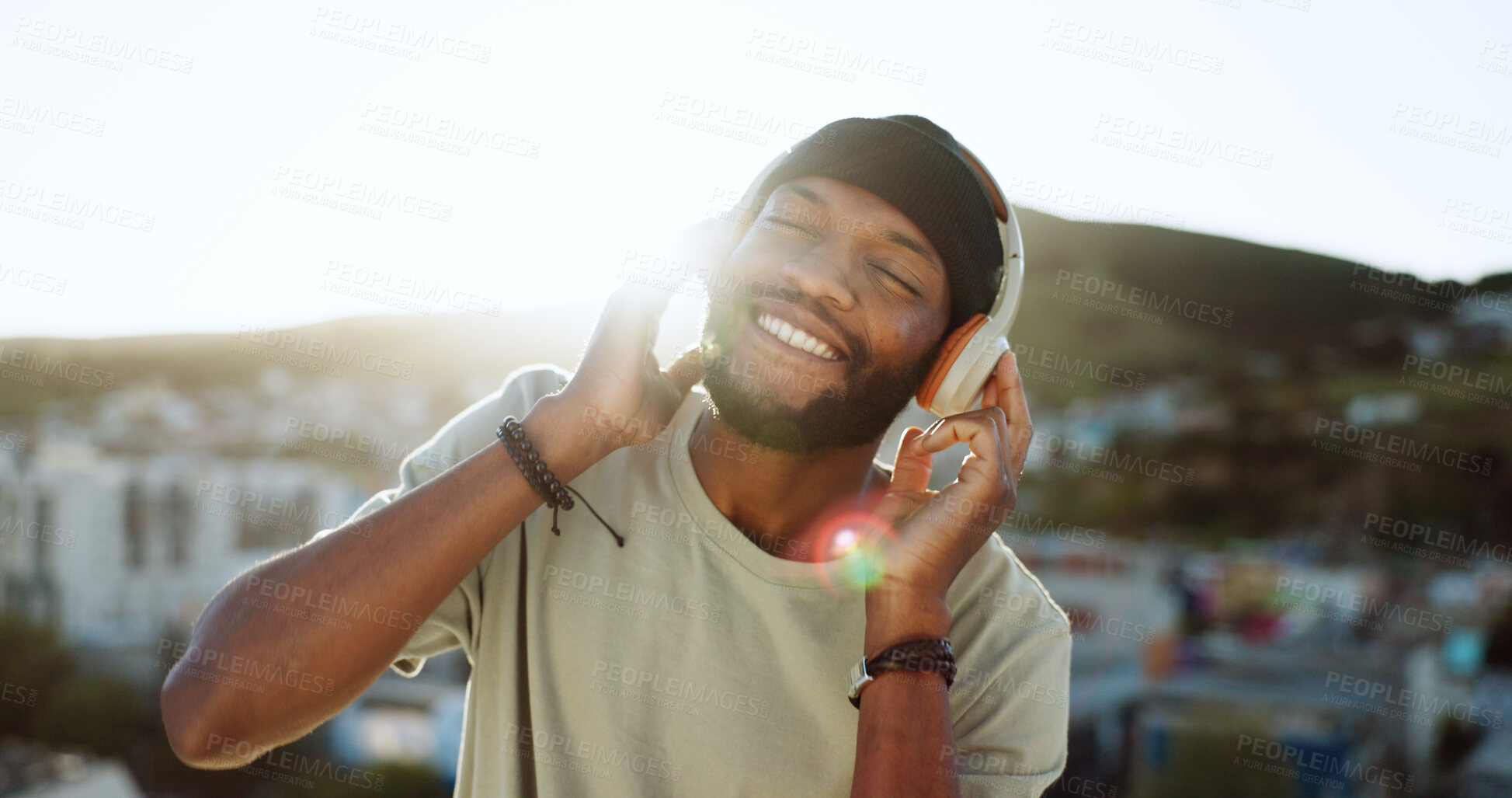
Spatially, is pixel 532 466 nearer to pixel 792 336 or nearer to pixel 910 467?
pixel 792 336

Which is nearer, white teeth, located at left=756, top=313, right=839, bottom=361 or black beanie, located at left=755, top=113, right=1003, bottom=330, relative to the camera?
white teeth, located at left=756, top=313, right=839, bottom=361

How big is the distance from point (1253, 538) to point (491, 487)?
1150 inches

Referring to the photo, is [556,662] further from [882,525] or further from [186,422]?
[186,422]

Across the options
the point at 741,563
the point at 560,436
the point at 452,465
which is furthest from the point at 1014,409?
the point at 452,465

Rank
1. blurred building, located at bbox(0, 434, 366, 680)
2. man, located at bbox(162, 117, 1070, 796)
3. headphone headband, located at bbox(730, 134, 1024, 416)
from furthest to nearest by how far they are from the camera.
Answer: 1. blurred building, located at bbox(0, 434, 366, 680)
2. headphone headband, located at bbox(730, 134, 1024, 416)
3. man, located at bbox(162, 117, 1070, 796)

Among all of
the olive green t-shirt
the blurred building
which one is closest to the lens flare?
the olive green t-shirt

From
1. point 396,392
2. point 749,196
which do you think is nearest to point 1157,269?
point 749,196

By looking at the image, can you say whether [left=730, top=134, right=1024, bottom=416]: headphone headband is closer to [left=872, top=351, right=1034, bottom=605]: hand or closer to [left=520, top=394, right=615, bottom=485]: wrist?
[left=872, top=351, right=1034, bottom=605]: hand

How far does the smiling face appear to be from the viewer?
Result: 177cm

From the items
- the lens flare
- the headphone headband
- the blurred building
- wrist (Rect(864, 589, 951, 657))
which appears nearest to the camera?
wrist (Rect(864, 589, 951, 657))

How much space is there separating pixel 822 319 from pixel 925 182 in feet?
1.49

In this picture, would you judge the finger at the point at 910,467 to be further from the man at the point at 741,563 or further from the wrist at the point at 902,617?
the wrist at the point at 902,617

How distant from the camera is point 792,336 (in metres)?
1.77

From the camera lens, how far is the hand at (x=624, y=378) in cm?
150
